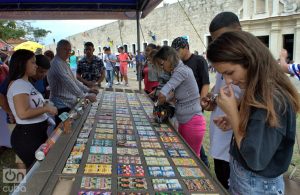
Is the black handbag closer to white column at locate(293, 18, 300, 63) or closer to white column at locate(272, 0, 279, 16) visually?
white column at locate(293, 18, 300, 63)

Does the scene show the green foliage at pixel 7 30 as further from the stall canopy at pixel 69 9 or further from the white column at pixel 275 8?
the white column at pixel 275 8

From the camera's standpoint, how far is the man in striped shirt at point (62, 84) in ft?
11.0

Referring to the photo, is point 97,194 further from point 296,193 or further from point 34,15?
point 34,15

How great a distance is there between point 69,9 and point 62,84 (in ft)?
6.17

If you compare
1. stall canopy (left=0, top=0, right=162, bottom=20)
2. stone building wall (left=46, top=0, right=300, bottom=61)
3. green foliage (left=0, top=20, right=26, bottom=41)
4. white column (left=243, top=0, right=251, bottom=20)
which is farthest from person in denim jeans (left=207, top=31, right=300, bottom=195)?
white column (left=243, top=0, right=251, bottom=20)

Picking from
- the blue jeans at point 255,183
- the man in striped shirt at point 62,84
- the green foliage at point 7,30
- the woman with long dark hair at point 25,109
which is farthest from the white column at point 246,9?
the blue jeans at point 255,183

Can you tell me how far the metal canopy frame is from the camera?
4523 mm

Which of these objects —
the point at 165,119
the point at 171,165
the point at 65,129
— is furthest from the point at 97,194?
the point at 165,119

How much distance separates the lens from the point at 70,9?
480 cm

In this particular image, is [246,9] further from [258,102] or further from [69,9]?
[258,102]

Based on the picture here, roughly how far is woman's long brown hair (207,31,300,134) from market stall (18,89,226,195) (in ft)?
1.46

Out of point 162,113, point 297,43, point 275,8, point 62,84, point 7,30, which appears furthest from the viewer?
point 275,8

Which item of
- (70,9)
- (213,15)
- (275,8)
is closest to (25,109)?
(70,9)

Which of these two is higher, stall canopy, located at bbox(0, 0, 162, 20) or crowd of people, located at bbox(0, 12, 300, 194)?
stall canopy, located at bbox(0, 0, 162, 20)
